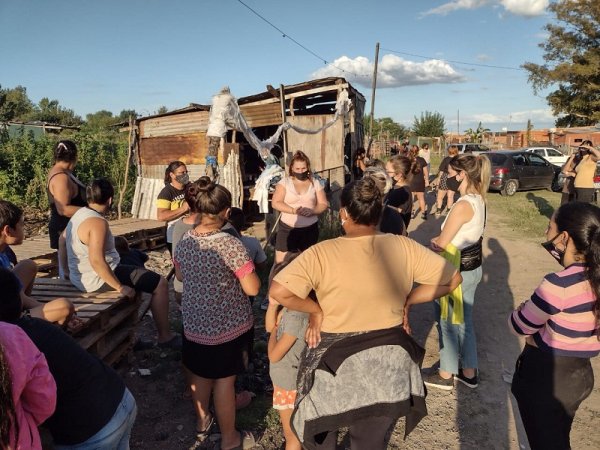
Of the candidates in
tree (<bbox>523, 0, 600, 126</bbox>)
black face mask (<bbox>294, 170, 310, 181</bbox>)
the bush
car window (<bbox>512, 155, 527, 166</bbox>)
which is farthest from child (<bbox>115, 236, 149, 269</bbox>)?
tree (<bbox>523, 0, 600, 126</bbox>)

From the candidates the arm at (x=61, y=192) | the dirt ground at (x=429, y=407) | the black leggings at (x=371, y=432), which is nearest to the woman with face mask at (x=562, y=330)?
the black leggings at (x=371, y=432)

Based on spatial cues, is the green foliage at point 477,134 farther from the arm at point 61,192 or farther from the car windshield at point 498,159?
the arm at point 61,192

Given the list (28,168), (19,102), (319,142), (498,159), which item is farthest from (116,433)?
(19,102)

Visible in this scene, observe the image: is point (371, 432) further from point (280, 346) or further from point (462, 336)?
point (462, 336)

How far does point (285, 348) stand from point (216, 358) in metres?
0.77

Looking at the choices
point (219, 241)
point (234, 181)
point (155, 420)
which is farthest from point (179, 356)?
point (234, 181)

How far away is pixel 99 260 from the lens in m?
3.20

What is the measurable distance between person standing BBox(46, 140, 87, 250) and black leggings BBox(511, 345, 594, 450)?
407 cm

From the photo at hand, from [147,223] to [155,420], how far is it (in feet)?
22.3

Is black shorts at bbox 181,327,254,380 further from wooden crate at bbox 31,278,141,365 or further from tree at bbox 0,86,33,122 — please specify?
tree at bbox 0,86,33,122

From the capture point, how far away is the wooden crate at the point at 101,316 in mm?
3073

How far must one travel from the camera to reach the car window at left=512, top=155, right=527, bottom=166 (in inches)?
584

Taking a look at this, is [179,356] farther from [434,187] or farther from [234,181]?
[434,187]

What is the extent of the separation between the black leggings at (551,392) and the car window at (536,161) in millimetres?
15187
